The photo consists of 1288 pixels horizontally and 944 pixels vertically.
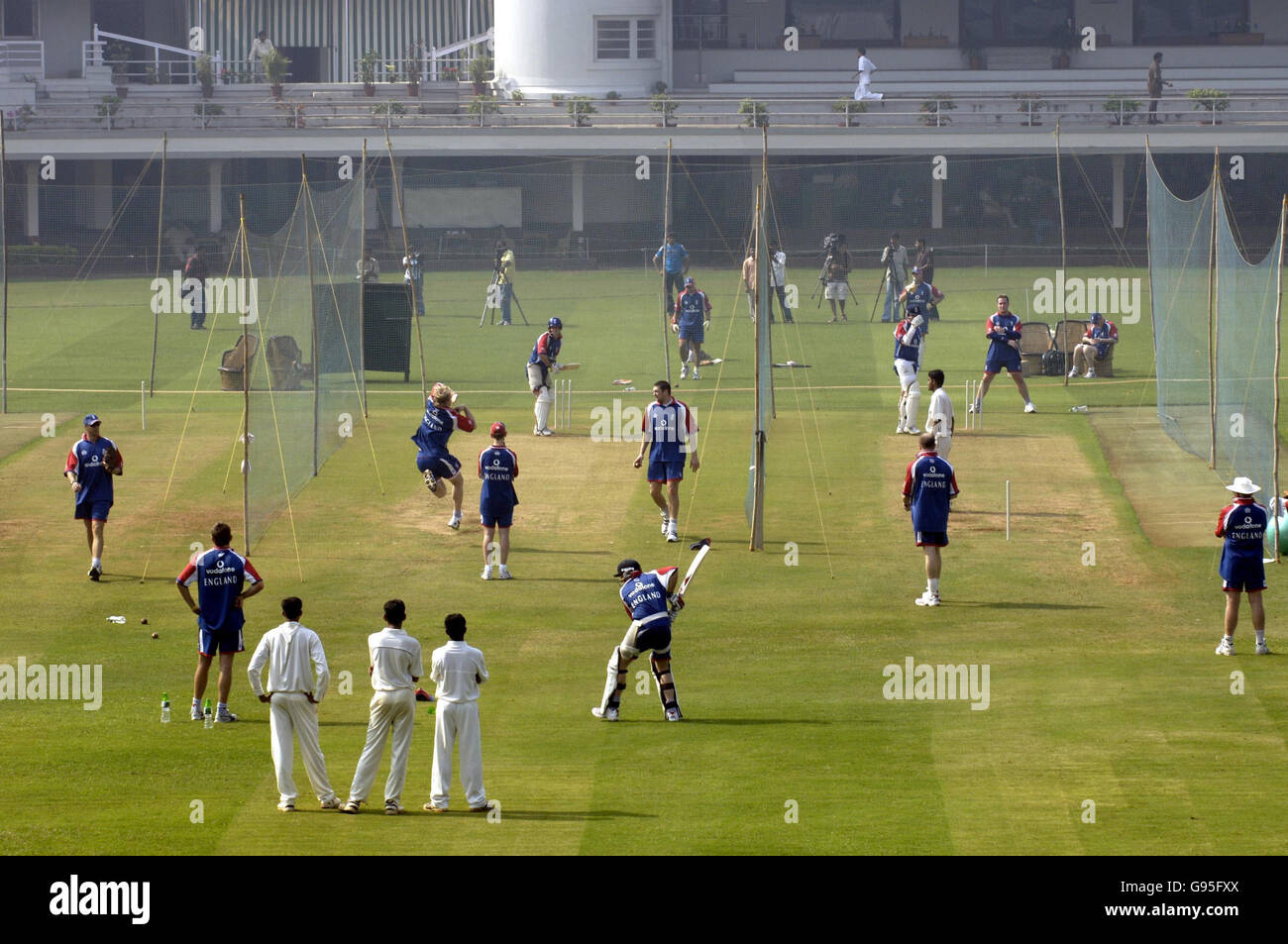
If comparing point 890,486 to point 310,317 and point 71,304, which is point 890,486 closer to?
point 310,317

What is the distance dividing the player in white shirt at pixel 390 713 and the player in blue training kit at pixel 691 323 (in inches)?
818

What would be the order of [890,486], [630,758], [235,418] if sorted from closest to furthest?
1. [630,758]
2. [890,486]
3. [235,418]

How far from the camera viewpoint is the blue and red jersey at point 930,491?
20.0 meters

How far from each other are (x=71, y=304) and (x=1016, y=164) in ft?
74.7

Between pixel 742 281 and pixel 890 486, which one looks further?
pixel 742 281

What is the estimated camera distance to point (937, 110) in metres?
53.7

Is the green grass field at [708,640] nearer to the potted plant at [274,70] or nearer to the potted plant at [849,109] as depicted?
the potted plant at [849,109]

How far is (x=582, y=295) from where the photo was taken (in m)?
40.5

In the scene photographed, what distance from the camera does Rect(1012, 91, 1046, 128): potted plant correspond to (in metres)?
53.4

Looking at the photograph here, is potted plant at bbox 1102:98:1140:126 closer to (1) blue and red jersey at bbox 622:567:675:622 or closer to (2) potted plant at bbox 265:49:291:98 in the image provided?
(2) potted plant at bbox 265:49:291:98

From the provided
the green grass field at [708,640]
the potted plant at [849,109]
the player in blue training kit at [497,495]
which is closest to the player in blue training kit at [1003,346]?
the green grass field at [708,640]

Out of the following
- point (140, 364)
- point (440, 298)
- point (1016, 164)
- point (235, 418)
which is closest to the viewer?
point (235, 418)

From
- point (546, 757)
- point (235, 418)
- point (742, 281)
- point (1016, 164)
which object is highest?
point (1016, 164)

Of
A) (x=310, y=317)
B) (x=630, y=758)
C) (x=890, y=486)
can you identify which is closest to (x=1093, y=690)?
(x=630, y=758)
